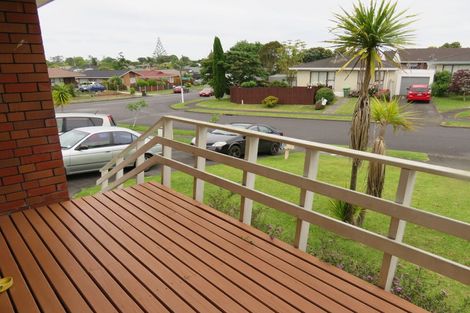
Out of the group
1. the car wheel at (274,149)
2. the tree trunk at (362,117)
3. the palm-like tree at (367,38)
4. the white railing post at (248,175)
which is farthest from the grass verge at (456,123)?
the white railing post at (248,175)

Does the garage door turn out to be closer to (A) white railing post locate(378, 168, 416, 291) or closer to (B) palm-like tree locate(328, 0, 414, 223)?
(B) palm-like tree locate(328, 0, 414, 223)

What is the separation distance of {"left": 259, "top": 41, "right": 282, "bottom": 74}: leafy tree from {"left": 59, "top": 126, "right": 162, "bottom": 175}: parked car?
44.6 metres

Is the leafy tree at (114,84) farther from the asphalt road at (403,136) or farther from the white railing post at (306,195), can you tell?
the white railing post at (306,195)

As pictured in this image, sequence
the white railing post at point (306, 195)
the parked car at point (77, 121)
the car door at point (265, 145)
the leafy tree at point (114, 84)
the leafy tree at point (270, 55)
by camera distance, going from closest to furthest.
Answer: the white railing post at point (306, 195), the parked car at point (77, 121), the car door at point (265, 145), the leafy tree at point (270, 55), the leafy tree at point (114, 84)

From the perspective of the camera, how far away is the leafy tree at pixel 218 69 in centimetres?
3622

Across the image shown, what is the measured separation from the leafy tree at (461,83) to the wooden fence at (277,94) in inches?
504

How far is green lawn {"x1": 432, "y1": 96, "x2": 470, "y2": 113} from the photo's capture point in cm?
2638

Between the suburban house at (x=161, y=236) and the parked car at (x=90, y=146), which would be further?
the parked car at (x=90, y=146)

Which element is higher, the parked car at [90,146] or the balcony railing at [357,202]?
the balcony railing at [357,202]

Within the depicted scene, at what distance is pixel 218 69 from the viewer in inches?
1443

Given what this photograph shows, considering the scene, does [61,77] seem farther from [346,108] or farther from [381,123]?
→ [381,123]

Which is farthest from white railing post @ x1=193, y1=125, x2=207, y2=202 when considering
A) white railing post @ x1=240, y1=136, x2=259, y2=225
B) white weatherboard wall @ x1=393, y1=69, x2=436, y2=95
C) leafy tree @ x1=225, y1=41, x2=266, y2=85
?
white weatherboard wall @ x1=393, y1=69, x2=436, y2=95

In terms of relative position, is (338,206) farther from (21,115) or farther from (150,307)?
(21,115)

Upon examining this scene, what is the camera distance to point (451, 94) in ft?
107
